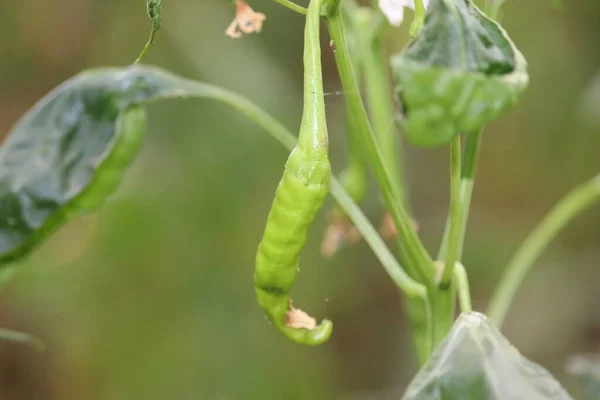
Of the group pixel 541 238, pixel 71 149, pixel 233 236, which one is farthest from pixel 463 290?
pixel 233 236

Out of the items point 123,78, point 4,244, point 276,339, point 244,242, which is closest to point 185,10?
point 244,242

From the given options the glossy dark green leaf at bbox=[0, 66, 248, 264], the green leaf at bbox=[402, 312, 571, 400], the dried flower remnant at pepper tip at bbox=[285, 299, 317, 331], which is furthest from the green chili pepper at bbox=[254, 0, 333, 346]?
the glossy dark green leaf at bbox=[0, 66, 248, 264]

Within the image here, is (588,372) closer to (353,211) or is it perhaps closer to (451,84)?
(353,211)

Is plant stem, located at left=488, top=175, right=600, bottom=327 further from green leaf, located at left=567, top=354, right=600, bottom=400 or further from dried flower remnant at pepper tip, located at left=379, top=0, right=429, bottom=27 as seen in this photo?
dried flower remnant at pepper tip, located at left=379, top=0, right=429, bottom=27

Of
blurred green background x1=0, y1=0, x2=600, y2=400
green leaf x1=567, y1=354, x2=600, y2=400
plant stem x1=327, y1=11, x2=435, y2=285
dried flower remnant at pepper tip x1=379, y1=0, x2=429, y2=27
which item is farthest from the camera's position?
blurred green background x1=0, y1=0, x2=600, y2=400

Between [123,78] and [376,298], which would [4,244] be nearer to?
[123,78]

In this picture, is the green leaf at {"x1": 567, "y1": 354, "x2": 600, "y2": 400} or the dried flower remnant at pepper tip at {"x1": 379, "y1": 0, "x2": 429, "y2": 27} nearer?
the dried flower remnant at pepper tip at {"x1": 379, "y1": 0, "x2": 429, "y2": 27}
